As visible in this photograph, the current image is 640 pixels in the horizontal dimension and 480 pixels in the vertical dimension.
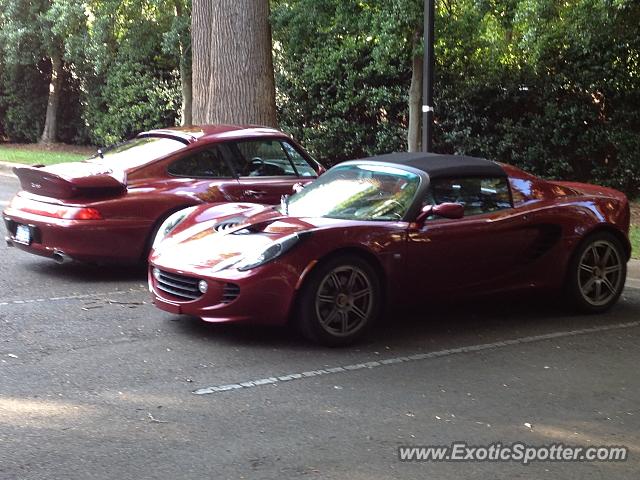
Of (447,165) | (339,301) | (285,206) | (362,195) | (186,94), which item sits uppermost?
(186,94)

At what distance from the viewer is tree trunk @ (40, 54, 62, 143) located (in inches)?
1121

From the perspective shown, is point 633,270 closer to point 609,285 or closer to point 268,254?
point 609,285

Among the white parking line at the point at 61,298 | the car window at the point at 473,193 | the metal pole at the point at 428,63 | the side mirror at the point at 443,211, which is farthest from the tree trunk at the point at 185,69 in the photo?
the side mirror at the point at 443,211

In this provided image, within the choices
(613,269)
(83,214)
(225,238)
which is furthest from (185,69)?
(225,238)

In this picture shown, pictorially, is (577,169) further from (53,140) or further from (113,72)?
(53,140)

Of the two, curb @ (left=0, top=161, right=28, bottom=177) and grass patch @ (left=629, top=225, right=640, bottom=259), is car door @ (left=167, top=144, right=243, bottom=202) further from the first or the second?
curb @ (left=0, top=161, right=28, bottom=177)

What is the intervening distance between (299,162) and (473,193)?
9.21 ft

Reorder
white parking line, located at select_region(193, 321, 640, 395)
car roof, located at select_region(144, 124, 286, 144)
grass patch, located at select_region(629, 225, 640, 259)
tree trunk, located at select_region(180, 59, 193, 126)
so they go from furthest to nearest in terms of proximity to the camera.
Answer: tree trunk, located at select_region(180, 59, 193, 126), grass patch, located at select_region(629, 225, 640, 259), car roof, located at select_region(144, 124, 286, 144), white parking line, located at select_region(193, 321, 640, 395)

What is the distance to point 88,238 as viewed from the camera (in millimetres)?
8617

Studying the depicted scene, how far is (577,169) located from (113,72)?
14.4m

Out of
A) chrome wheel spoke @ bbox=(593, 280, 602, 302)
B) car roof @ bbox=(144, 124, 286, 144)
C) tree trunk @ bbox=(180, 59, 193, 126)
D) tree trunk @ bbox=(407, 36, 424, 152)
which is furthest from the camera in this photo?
tree trunk @ bbox=(180, 59, 193, 126)

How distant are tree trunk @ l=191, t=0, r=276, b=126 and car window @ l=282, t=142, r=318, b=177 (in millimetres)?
4468

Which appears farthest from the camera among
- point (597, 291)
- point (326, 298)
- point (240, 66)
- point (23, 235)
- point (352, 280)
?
point (240, 66)

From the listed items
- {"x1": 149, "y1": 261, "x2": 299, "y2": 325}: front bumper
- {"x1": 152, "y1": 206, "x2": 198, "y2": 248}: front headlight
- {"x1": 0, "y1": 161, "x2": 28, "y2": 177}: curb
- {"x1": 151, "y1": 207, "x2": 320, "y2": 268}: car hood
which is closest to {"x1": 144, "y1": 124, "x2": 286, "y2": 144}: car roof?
{"x1": 152, "y1": 206, "x2": 198, "y2": 248}: front headlight
